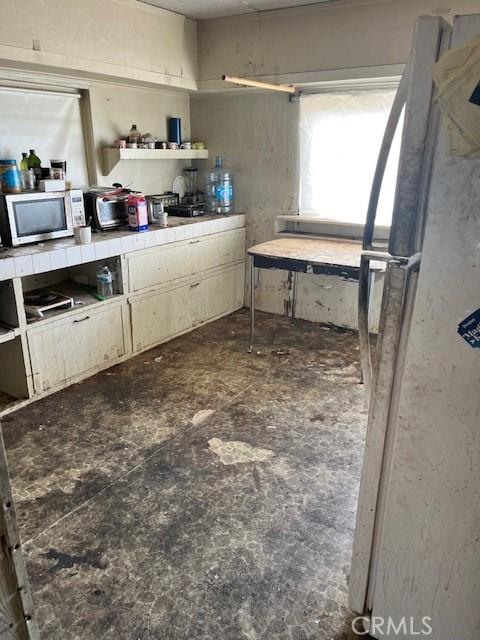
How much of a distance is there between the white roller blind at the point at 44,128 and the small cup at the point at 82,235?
28.7 inches

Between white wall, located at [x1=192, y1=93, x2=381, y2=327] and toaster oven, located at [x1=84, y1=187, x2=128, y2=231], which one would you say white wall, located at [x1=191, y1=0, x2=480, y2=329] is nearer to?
white wall, located at [x1=192, y1=93, x2=381, y2=327]

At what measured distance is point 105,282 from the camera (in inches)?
136

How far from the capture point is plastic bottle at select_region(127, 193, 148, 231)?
11.7 ft

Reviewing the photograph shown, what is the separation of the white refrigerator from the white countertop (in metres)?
2.06

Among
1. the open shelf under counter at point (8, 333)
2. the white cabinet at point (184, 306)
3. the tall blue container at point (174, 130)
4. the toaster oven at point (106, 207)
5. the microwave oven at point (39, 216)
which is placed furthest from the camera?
the tall blue container at point (174, 130)

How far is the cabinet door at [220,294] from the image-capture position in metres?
4.27

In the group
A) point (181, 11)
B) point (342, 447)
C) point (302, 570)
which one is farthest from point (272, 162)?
point (302, 570)

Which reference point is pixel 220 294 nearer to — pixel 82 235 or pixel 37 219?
pixel 82 235

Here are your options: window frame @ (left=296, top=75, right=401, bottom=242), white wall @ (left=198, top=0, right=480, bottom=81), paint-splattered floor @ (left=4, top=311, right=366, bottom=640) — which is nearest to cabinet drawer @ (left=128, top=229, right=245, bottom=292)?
window frame @ (left=296, top=75, right=401, bottom=242)

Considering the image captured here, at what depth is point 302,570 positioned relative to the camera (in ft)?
6.15

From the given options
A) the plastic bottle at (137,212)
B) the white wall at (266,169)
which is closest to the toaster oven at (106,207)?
the plastic bottle at (137,212)

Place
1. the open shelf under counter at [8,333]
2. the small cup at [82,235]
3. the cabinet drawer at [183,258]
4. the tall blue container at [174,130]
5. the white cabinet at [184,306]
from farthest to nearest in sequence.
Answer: the tall blue container at [174,130] → the white cabinet at [184,306] → the cabinet drawer at [183,258] → the small cup at [82,235] → the open shelf under counter at [8,333]

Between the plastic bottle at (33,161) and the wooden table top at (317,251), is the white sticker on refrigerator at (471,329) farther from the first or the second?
the plastic bottle at (33,161)

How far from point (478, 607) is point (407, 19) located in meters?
3.46
